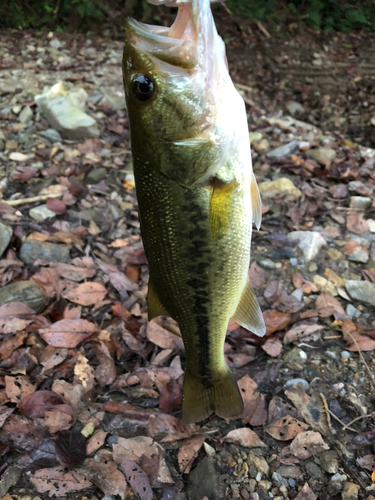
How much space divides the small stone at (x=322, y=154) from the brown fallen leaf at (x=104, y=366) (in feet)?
12.6

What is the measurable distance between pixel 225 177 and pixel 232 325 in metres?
1.64

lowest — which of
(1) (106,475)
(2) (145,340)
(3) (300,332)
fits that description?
(2) (145,340)

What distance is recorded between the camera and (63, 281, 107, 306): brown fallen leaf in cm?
313

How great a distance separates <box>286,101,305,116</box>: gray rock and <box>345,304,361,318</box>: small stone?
5932 mm

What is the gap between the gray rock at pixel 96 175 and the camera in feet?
14.9

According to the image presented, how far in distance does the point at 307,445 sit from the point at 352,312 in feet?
4.32

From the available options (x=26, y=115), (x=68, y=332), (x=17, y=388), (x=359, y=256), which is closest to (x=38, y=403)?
(x=17, y=388)

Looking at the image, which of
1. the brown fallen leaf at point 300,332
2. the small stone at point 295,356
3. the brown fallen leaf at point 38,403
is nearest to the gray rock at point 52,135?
the brown fallen leaf at point 38,403

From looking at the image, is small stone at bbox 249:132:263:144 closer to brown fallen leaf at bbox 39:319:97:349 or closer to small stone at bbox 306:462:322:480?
brown fallen leaf at bbox 39:319:97:349

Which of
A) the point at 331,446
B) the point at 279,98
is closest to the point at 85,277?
the point at 331,446

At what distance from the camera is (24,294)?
299cm

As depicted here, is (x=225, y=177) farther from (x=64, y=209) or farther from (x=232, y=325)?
(x=64, y=209)

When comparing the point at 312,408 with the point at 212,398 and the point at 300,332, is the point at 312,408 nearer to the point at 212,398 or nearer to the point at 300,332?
the point at 300,332

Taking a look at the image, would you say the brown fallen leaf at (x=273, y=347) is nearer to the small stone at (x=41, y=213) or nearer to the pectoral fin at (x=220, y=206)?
the pectoral fin at (x=220, y=206)
